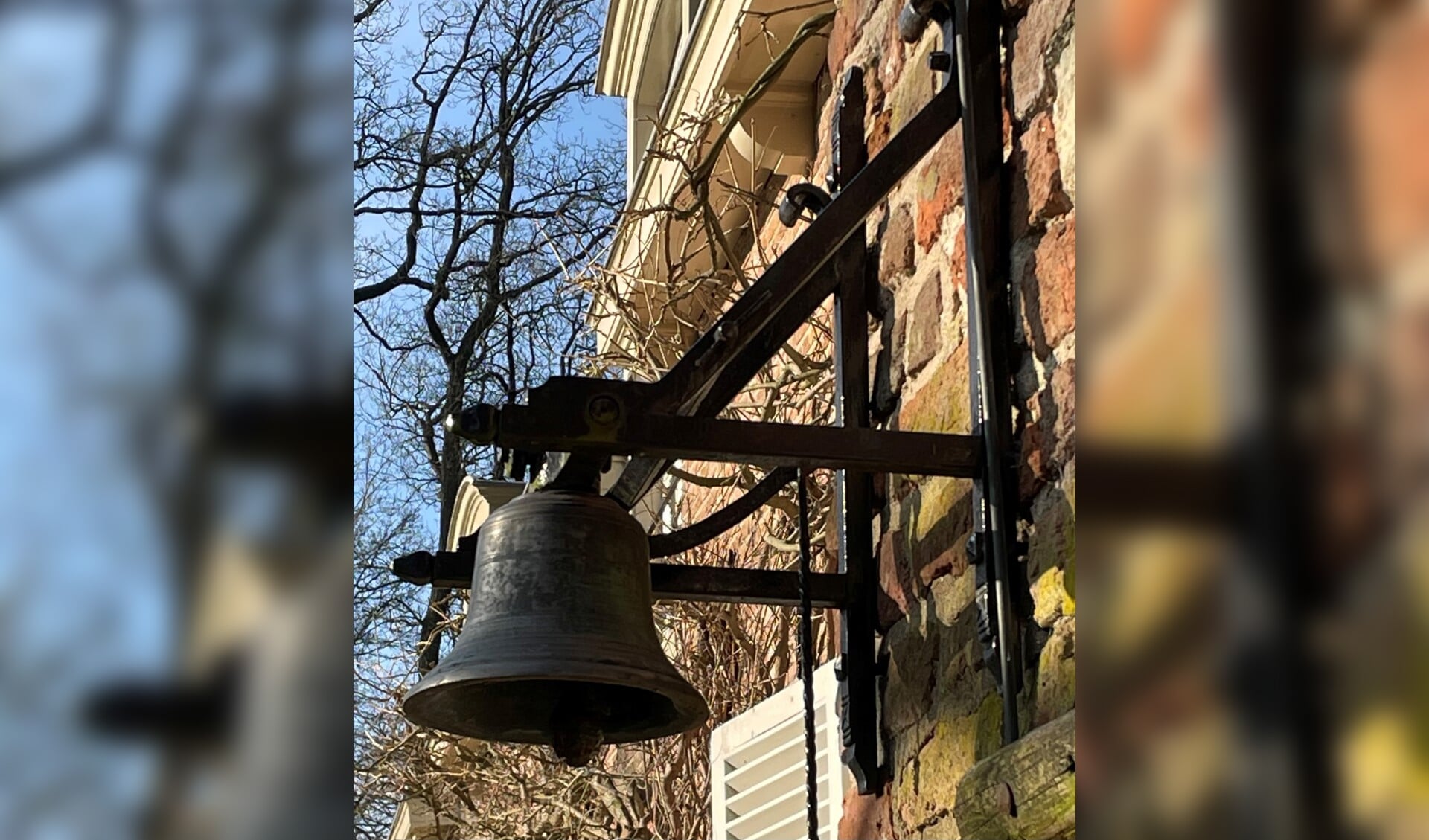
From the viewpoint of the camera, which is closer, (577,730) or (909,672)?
(577,730)

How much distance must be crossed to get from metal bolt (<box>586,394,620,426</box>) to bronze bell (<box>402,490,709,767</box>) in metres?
0.28

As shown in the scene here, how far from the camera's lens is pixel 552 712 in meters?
2.71

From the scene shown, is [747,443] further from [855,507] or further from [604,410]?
[855,507]

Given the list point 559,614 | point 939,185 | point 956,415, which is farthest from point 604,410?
point 939,185

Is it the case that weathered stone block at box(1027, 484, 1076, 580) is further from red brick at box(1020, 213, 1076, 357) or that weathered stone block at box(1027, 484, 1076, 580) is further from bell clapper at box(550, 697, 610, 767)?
bell clapper at box(550, 697, 610, 767)
